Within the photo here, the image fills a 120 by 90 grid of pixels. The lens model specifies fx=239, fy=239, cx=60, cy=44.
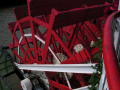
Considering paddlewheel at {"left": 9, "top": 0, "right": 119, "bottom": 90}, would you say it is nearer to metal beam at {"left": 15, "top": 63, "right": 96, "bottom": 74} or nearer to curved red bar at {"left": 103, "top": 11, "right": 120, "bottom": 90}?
metal beam at {"left": 15, "top": 63, "right": 96, "bottom": 74}

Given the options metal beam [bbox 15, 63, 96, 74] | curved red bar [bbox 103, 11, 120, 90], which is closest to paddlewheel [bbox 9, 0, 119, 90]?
metal beam [bbox 15, 63, 96, 74]

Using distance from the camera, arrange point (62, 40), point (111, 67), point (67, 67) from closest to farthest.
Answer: point (111, 67), point (67, 67), point (62, 40)

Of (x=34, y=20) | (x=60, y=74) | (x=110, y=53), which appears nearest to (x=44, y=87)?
(x=60, y=74)

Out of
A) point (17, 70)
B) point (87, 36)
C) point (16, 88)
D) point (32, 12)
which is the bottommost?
point (16, 88)

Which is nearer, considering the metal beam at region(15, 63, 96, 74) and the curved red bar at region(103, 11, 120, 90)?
the curved red bar at region(103, 11, 120, 90)

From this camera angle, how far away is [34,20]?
120 inches

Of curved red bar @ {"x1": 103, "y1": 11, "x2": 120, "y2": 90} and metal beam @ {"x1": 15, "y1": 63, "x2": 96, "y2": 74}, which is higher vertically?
curved red bar @ {"x1": 103, "y1": 11, "x2": 120, "y2": 90}

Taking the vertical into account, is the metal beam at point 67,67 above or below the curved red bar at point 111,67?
below

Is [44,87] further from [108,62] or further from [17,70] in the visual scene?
[108,62]

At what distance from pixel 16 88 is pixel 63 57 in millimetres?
979

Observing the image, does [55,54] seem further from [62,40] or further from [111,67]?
[111,67]

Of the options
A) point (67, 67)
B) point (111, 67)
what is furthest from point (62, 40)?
point (111, 67)

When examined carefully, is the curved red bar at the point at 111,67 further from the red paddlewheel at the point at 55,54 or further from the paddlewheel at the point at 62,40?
the red paddlewheel at the point at 55,54

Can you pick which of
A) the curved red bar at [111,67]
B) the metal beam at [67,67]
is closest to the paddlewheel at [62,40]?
the metal beam at [67,67]
